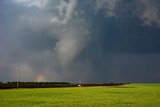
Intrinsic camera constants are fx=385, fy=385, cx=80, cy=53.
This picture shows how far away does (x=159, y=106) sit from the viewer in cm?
2939

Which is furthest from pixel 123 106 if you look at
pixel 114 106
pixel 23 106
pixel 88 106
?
pixel 23 106

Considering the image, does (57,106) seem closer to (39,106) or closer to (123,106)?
(39,106)

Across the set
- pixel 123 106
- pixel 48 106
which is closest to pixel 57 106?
pixel 48 106

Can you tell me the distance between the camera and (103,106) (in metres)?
29.5

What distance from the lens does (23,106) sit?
97.7ft

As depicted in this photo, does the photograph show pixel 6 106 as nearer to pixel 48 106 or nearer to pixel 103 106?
pixel 48 106

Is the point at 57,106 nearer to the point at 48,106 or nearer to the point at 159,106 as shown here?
the point at 48,106

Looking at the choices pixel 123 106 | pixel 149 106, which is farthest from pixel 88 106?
pixel 149 106

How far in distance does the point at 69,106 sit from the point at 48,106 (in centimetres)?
166

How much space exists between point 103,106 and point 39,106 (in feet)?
16.2

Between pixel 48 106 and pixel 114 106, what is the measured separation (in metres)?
5.10

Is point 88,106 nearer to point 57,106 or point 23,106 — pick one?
point 57,106

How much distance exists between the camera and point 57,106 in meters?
29.7

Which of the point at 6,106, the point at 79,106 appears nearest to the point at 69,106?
the point at 79,106
